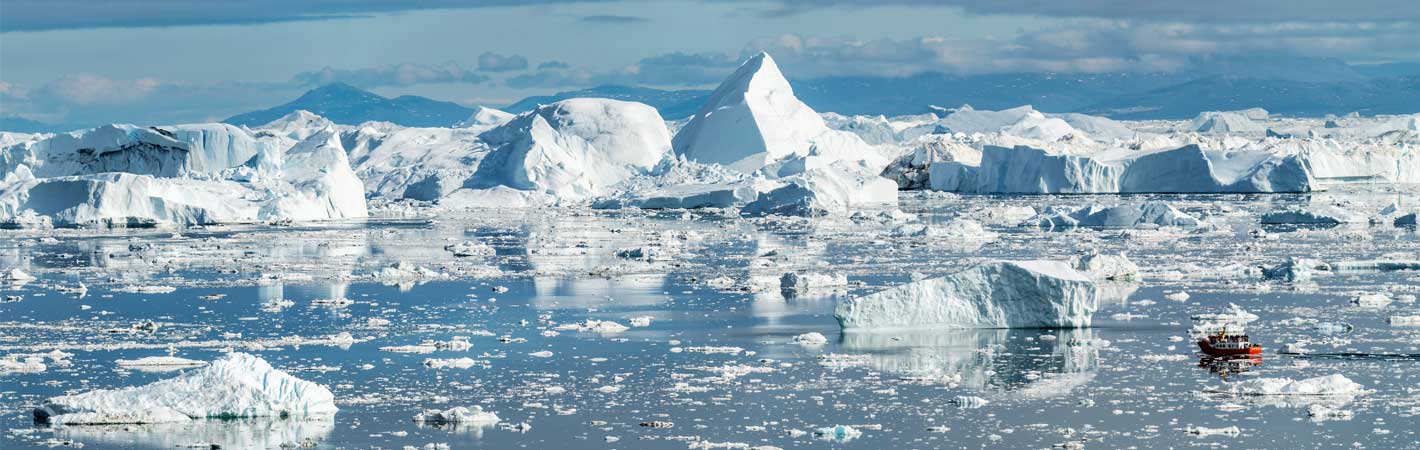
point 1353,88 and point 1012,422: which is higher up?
point 1353,88

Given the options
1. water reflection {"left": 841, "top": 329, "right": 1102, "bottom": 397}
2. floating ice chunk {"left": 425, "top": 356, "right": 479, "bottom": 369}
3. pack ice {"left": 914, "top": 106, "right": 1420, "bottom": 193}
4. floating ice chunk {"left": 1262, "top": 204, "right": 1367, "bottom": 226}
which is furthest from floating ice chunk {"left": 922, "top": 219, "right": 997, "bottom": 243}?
pack ice {"left": 914, "top": 106, "right": 1420, "bottom": 193}

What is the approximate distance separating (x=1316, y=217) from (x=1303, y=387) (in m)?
20.4

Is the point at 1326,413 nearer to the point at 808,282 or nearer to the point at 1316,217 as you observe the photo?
the point at 808,282

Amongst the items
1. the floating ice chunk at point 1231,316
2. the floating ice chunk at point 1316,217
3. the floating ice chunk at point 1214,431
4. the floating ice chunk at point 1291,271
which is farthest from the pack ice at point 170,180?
the floating ice chunk at point 1214,431

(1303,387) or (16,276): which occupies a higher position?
Answer: (16,276)

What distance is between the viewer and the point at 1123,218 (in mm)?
31656

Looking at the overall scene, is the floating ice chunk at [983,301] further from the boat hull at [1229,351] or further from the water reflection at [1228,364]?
the water reflection at [1228,364]

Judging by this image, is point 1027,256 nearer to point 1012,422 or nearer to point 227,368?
point 1012,422

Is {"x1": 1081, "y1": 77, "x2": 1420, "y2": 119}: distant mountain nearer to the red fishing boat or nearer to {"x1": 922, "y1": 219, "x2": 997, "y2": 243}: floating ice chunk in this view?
{"x1": 922, "y1": 219, "x2": 997, "y2": 243}: floating ice chunk

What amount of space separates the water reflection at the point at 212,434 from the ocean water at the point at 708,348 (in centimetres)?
4

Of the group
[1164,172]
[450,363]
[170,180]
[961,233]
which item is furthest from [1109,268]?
[1164,172]

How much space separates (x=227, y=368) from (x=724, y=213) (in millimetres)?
28953

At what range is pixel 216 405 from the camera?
36.6ft

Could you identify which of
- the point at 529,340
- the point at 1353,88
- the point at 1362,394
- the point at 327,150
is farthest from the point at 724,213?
the point at 1353,88
